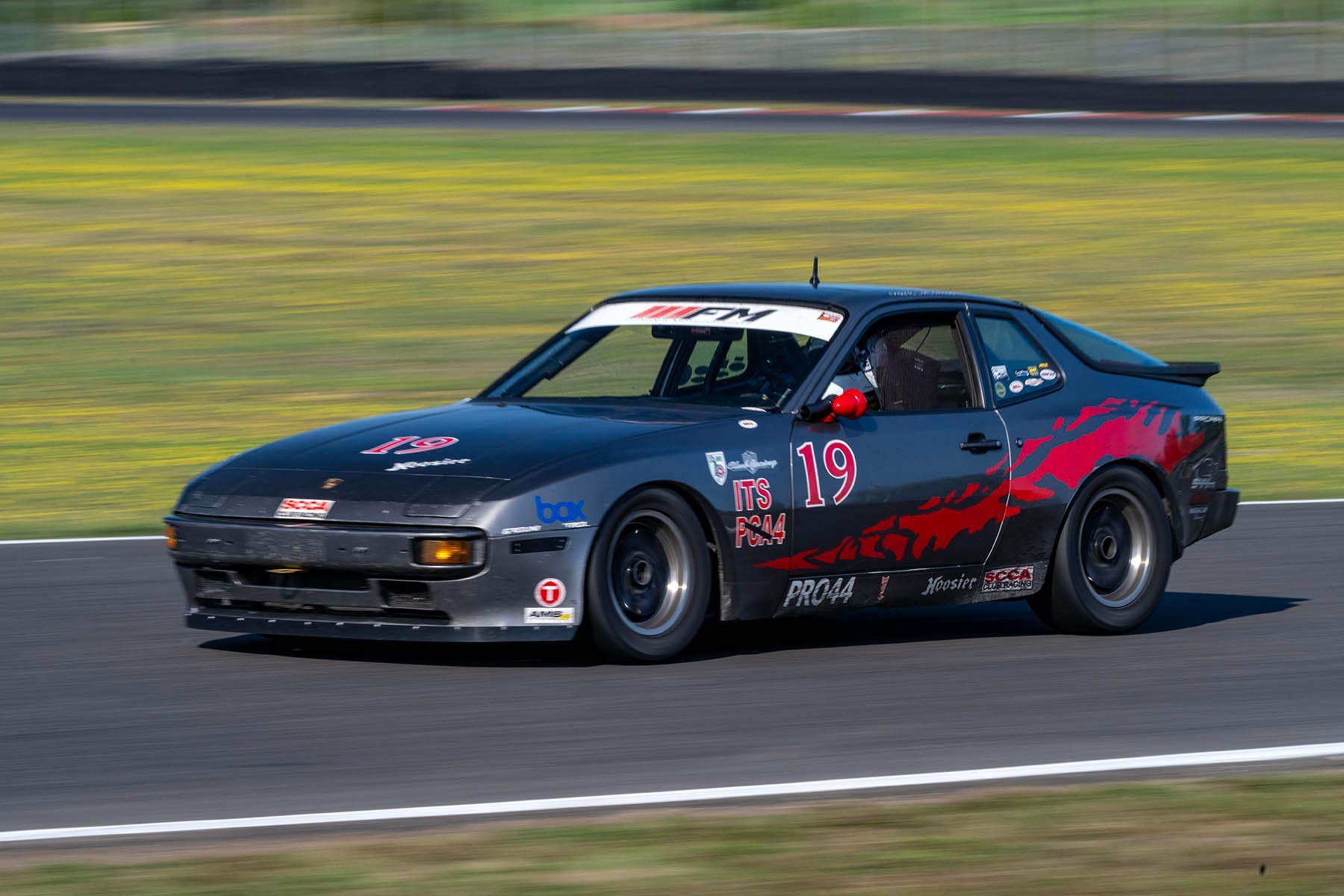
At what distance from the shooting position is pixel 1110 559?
28.7ft

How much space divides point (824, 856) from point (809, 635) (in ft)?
11.5

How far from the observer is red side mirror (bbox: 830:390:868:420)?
7793 mm

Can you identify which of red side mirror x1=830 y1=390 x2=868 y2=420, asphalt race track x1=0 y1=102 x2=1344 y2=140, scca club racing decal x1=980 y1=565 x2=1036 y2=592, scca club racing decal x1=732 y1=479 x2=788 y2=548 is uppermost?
asphalt race track x1=0 y1=102 x2=1344 y2=140

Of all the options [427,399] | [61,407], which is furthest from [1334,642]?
[61,407]

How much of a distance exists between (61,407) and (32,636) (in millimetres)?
8246

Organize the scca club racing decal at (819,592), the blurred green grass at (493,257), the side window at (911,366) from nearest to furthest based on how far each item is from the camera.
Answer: the scca club racing decal at (819,592)
the side window at (911,366)
the blurred green grass at (493,257)

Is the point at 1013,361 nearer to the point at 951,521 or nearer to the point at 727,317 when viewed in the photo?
the point at 951,521

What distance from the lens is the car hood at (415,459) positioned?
7148 mm

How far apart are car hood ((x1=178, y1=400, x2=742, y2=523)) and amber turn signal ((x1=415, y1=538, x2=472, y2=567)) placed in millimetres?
91

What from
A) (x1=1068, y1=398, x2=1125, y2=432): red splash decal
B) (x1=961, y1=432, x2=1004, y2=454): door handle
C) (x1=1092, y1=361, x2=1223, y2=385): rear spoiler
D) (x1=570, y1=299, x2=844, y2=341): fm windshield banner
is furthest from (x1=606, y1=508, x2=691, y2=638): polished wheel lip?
(x1=1092, y1=361, x2=1223, y2=385): rear spoiler

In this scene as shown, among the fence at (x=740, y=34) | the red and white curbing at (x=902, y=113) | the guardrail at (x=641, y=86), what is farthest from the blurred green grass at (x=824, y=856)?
the fence at (x=740, y=34)

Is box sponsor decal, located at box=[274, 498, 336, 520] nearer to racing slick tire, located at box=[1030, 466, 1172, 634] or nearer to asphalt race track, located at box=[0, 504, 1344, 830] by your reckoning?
asphalt race track, located at box=[0, 504, 1344, 830]

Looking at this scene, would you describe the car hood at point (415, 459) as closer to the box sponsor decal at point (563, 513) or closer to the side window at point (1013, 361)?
the box sponsor decal at point (563, 513)

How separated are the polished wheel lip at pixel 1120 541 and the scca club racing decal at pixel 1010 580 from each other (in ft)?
0.95
